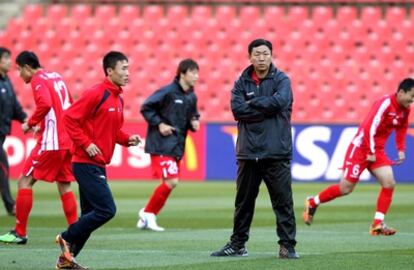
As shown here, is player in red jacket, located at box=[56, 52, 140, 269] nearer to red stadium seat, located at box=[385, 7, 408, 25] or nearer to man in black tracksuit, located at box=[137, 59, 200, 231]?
man in black tracksuit, located at box=[137, 59, 200, 231]

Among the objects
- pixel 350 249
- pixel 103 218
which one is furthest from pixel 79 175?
pixel 350 249

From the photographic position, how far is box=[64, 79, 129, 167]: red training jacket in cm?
938

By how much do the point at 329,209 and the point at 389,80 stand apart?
10760mm

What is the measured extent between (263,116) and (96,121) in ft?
5.71

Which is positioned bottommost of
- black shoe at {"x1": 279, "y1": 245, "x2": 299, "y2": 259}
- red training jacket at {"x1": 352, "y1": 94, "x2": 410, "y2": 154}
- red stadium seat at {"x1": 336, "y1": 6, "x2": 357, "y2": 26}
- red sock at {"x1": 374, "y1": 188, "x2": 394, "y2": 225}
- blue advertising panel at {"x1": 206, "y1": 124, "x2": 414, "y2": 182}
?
blue advertising panel at {"x1": 206, "y1": 124, "x2": 414, "y2": 182}

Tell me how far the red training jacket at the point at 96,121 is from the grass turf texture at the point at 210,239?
3.66 ft

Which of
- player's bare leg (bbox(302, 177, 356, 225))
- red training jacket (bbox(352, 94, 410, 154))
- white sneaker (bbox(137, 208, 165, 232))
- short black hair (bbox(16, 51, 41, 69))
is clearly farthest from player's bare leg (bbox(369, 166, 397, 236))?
short black hair (bbox(16, 51, 41, 69))

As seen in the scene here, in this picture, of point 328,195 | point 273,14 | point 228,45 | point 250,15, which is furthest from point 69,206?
point 273,14

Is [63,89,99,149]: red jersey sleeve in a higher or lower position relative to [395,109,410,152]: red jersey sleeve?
higher

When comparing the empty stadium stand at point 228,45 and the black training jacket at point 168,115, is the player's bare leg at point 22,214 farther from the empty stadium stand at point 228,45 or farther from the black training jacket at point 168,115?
the empty stadium stand at point 228,45

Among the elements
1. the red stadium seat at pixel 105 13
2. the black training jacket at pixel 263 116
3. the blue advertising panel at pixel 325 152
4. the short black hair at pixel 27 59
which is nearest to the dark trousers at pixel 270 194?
the black training jacket at pixel 263 116

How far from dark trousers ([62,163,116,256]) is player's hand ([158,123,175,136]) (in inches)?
191

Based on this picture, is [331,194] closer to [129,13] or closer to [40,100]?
[40,100]

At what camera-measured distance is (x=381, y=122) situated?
13.6 m
